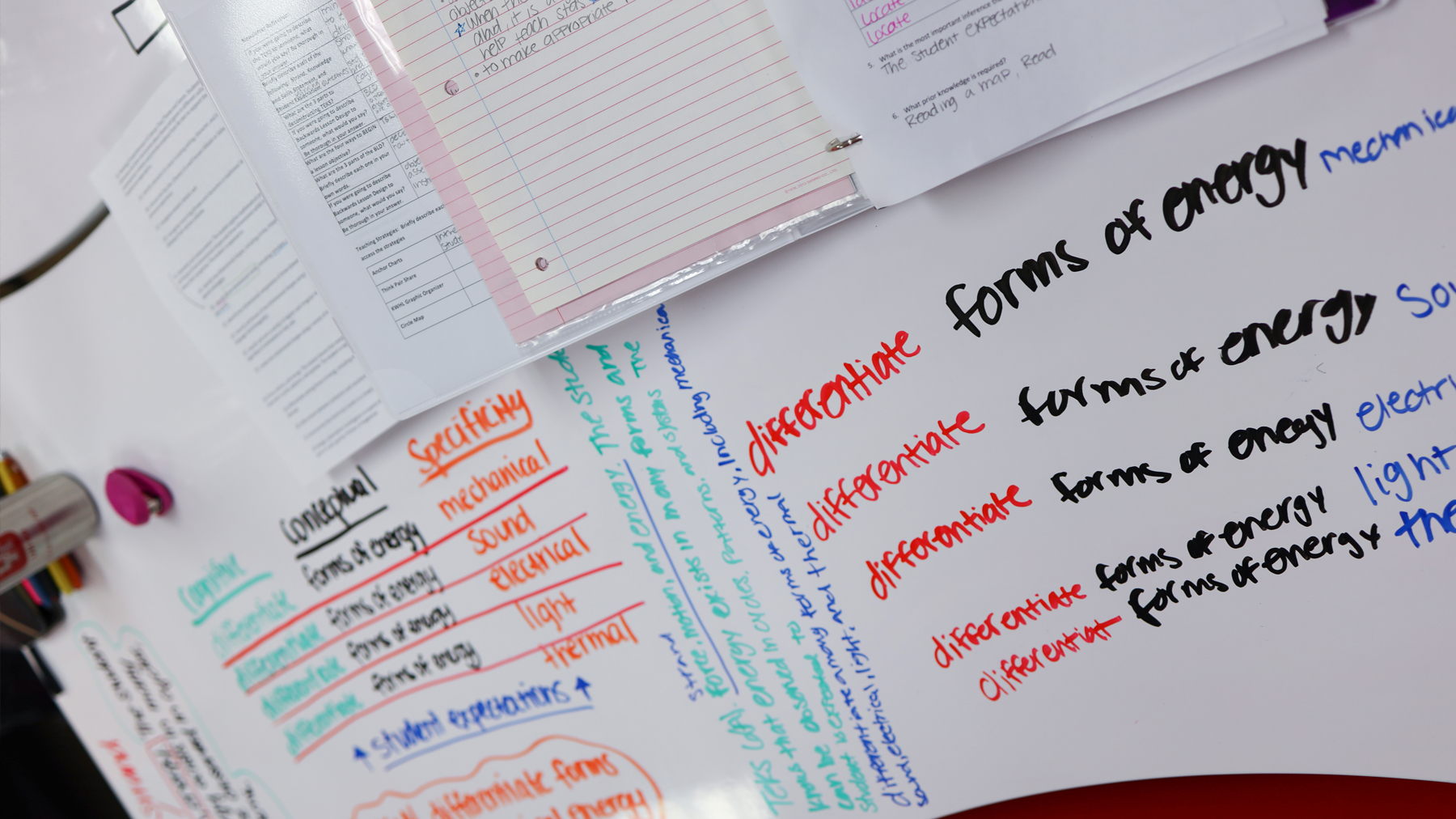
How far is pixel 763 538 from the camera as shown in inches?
27.3

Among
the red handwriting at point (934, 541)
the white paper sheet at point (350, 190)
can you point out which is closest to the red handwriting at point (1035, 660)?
the red handwriting at point (934, 541)

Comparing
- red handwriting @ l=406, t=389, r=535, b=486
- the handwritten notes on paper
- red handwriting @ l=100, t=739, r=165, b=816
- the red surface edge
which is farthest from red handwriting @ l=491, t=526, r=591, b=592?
red handwriting @ l=100, t=739, r=165, b=816

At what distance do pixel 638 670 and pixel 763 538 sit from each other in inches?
7.4

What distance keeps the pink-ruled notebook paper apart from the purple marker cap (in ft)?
1.80

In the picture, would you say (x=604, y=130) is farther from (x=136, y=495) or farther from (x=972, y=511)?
(x=136, y=495)

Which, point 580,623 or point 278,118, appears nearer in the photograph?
point 278,118

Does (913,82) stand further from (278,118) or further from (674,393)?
(278,118)

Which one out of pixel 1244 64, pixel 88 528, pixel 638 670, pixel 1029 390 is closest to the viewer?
pixel 1244 64

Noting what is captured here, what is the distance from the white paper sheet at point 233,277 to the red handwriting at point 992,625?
1.71ft

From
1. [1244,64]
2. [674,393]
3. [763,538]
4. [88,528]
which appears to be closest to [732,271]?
[674,393]

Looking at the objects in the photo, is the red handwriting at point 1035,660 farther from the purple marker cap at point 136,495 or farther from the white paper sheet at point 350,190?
the purple marker cap at point 136,495

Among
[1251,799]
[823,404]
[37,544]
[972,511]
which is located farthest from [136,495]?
Answer: [1251,799]

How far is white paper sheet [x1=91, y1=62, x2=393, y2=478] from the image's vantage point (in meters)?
0.74

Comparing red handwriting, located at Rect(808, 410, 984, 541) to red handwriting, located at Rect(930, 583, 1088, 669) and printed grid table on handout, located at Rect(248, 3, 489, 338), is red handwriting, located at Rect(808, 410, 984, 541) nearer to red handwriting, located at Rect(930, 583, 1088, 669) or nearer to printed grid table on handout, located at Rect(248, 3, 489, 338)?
red handwriting, located at Rect(930, 583, 1088, 669)
